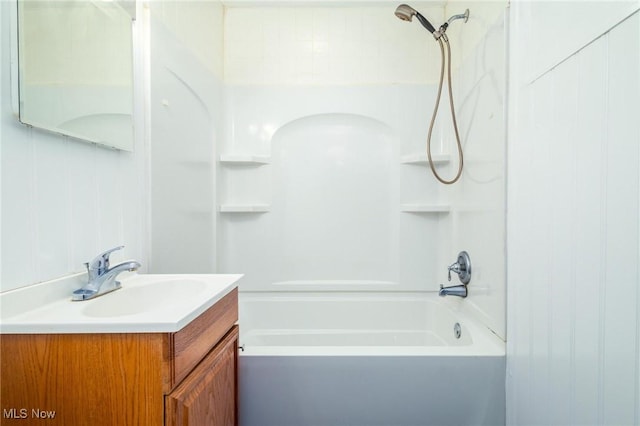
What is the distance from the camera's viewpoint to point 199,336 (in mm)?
860

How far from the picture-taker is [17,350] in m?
0.70

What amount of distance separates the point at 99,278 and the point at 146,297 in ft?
0.51

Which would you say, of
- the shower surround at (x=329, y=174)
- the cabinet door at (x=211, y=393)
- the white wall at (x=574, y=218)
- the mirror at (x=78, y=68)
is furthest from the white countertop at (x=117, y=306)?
the white wall at (x=574, y=218)

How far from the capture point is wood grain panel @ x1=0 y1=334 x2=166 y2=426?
0.70 metres

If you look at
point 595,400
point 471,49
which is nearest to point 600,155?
point 595,400

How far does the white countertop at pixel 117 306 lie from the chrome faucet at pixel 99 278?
0.9 inches

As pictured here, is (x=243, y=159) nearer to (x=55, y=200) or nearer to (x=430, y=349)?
(x=55, y=200)

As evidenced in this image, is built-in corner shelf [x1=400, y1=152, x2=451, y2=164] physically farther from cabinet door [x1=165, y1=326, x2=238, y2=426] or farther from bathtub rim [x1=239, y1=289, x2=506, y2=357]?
cabinet door [x1=165, y1=326, x2=238, y2=426]

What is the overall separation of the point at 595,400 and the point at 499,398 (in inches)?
19.5

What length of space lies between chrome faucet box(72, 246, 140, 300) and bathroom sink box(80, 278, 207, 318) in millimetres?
22

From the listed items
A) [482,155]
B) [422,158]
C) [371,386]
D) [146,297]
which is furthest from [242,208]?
[482,155]

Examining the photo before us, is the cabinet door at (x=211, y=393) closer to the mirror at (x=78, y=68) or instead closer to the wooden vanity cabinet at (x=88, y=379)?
the wooden vanity cabinet at (x=88, y=379)

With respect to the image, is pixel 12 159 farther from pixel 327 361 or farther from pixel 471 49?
pixel 471 49

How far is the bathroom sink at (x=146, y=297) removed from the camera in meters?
0.95
